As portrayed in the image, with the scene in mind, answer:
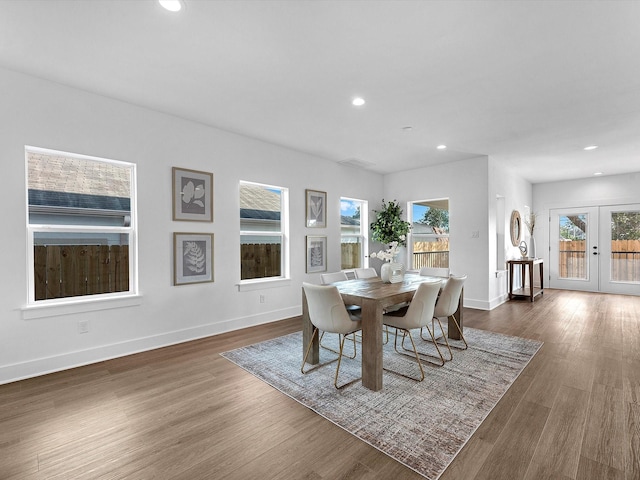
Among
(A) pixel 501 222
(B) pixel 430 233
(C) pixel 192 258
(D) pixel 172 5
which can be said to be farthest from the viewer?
(B) pixel 430 233

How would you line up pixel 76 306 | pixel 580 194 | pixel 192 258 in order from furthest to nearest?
pixel 580 194, pixel 192 258, pixel 76 306

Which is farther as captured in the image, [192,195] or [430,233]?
[430,233]

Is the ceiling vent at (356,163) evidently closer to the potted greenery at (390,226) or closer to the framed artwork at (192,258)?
the potted greenery at (390,226)

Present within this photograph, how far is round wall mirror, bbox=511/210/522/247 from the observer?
6680mm

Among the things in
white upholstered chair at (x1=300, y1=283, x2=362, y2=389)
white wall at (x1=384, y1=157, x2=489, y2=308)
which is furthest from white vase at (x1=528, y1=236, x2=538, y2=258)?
white upholstered chair at (x1=300, y1=283, x2=362, y2=389)

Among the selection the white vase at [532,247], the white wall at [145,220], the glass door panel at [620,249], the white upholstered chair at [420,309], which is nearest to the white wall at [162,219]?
the white wall at [145,220]

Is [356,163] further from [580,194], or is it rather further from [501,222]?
[580,194]

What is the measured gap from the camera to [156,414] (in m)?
2.25

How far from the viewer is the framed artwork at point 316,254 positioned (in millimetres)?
5262

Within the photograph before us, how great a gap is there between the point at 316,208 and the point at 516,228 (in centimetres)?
459

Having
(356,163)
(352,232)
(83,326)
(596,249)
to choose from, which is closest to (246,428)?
(83,326)

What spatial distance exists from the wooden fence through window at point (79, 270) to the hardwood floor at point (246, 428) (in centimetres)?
77

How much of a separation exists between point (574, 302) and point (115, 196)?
782 cm

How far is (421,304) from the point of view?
280cm
